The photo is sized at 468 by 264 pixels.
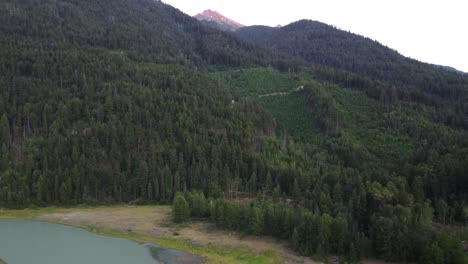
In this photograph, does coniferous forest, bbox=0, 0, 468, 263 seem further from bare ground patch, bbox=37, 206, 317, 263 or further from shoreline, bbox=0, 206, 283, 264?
shoreline, bbox=0, 206, 283, 264

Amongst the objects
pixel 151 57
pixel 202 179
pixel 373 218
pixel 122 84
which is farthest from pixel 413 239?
pixel 151 57

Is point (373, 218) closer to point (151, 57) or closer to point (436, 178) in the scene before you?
point (436, 178)

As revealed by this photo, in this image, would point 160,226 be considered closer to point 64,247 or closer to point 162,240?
point 162,240

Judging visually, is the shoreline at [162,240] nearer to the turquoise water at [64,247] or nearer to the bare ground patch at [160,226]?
the bare ground patch at [160,226]

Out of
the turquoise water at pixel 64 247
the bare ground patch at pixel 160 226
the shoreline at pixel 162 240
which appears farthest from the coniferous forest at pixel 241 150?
the turquoise water at pixel 64 247

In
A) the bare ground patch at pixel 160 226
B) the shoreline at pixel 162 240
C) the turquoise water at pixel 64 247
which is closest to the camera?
the turquoise water at pixel 64 247

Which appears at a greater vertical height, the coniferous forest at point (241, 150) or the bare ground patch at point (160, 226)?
the coniferous forest at point (241, 150)
